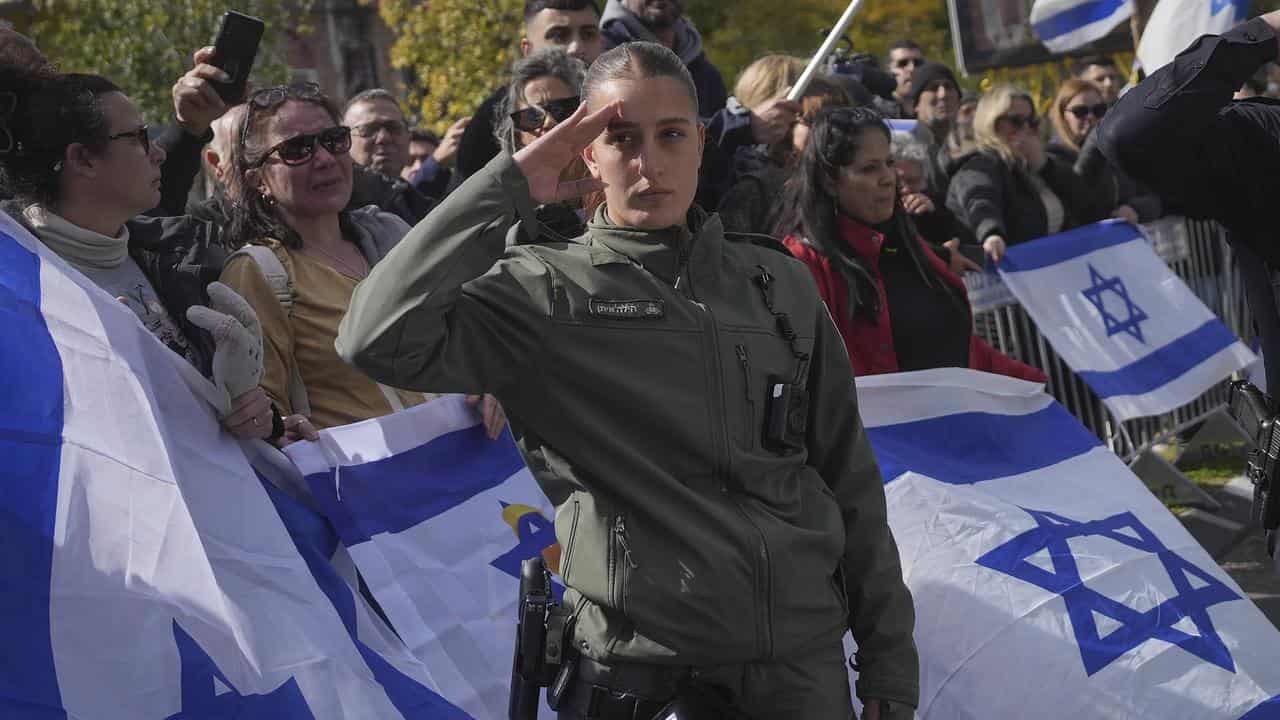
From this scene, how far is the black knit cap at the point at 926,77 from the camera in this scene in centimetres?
919

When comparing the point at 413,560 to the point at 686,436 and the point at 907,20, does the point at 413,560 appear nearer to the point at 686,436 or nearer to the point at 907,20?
the point at 686,436

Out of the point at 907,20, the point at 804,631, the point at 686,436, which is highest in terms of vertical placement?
the point at 686,436

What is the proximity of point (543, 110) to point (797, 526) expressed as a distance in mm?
2355

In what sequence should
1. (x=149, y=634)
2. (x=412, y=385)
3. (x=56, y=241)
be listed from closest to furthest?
1. (x=412, y=385)
2. (x=149, y=634)
3. (x=56, y=241)

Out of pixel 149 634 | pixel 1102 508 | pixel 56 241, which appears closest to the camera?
pixel 149 634

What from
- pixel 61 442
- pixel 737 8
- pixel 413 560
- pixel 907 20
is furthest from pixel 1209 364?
pixel 907 20

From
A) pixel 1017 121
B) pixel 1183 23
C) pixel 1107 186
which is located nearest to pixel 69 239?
pixel 1183 23

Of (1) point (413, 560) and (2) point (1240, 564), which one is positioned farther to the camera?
(2) point (1240, 564)

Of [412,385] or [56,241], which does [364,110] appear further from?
[412,385]

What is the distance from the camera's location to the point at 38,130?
370 cm

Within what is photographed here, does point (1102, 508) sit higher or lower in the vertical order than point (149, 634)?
lower

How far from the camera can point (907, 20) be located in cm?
2427

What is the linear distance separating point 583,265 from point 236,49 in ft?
7.40

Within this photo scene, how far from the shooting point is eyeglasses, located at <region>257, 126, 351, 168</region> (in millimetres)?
4277
